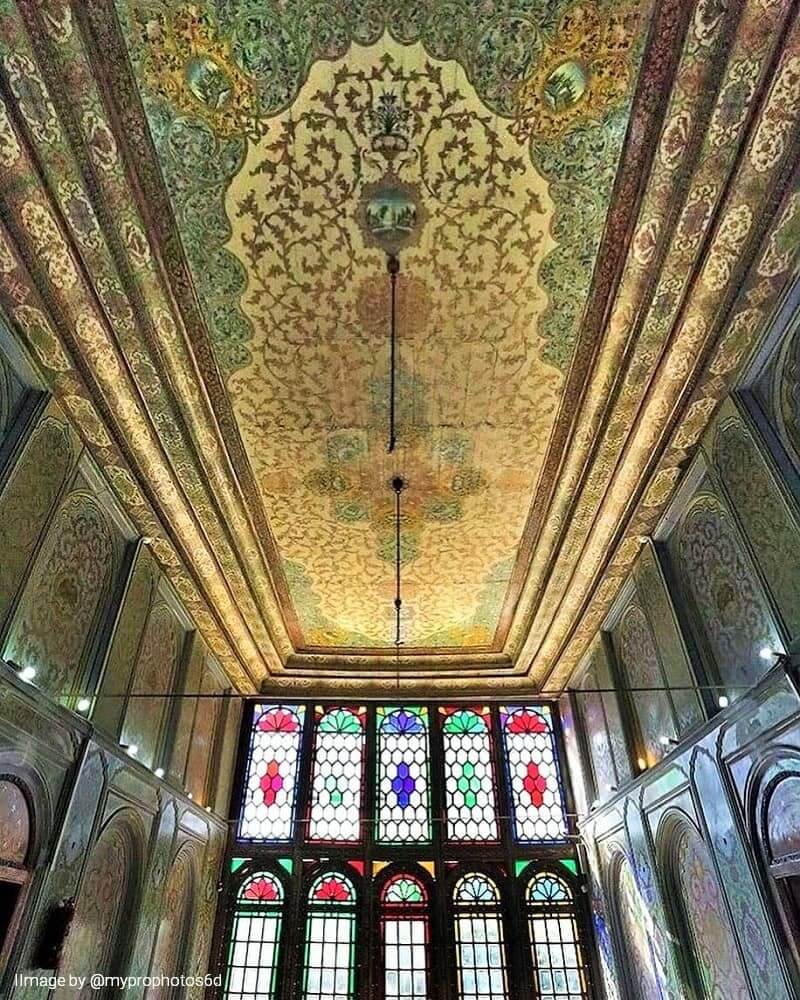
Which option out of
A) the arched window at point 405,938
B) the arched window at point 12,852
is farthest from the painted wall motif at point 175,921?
the arched window at point 12,852

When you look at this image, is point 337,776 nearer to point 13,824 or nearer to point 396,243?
point 13,824

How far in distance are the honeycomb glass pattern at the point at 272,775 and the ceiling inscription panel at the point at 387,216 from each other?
13.9ft

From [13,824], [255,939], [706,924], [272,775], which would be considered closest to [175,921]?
[255,939]

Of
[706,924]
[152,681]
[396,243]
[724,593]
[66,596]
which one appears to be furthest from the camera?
[152,681]

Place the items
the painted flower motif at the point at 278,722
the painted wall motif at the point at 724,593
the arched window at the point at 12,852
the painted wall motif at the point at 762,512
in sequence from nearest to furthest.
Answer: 1. the painted wall motif at the point at 762,512
2. the arched window at the point at 12,852
3. the painted wall motif at the point at 724,593
4. the painted flower motif at the point at 278,722

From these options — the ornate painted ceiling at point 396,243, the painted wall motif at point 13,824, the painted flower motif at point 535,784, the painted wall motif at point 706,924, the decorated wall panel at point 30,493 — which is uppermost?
the ornate painted ceiling at point 396,243

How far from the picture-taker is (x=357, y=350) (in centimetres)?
435

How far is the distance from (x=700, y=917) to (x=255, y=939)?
5.01 meters

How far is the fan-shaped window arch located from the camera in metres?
A: 4.31

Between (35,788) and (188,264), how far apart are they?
3554mm

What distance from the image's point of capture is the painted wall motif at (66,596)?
161 inches

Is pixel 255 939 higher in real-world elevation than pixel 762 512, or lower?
lower

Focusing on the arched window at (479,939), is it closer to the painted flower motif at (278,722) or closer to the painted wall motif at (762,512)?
the painted flower motif at (278,722)

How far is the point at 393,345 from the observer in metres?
4.25
